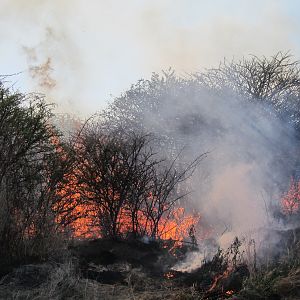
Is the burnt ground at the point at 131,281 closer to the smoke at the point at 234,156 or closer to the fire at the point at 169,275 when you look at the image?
the fire at the point at 169,275

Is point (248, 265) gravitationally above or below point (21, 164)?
below

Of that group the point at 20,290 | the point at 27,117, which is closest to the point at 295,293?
the point at 20,290

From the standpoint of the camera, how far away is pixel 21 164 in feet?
25.1

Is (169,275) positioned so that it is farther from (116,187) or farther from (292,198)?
(292,198)

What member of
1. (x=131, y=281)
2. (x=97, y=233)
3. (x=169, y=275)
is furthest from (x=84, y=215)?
(x=131, y=281)

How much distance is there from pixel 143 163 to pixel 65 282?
17.4 feet

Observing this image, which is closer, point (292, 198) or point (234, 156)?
point (234, 156)

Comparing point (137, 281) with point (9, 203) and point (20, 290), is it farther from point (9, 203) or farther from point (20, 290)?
point (9, 203)

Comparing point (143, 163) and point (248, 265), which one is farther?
point (143, 163)

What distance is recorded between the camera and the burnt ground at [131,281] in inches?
235

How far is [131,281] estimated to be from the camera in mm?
7137

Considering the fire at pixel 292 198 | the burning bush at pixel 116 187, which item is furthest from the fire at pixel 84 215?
the fire at pixel 292 198

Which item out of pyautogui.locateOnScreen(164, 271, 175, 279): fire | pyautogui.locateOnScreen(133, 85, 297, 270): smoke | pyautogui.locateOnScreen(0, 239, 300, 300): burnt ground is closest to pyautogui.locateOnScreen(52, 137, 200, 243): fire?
pyautogui.locateOnScreen(0, 239, 300, 300): burnt ground

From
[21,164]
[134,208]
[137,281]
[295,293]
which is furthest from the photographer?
[134,208]
